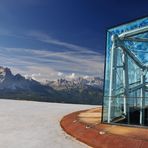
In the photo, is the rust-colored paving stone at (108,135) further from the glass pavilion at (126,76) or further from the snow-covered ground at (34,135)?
the glass pavilion at (126,76)

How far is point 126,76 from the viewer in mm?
32094

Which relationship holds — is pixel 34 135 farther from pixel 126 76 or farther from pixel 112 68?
pixel 126 76

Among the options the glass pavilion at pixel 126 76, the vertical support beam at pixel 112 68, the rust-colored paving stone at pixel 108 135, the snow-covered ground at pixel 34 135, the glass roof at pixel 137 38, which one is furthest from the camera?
the glass roof at pixel 137 38

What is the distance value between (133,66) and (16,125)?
1503 cm

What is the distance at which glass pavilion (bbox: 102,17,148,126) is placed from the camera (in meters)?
29.2

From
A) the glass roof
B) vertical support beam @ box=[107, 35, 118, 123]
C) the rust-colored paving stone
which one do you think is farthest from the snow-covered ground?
the glass roof

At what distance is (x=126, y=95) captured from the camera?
30.2 meters

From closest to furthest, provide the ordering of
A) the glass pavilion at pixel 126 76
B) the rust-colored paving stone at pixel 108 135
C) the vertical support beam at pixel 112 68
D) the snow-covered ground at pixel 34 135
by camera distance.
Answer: the rust-colored paving stone at pixel 108 135 < the snow-covered ground at pixel 34 135 < the glass pavilion at pixel 126 76 < the vertical support beam at pixel 112 68

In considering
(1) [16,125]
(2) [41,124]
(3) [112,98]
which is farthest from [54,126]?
(3) [112,98]

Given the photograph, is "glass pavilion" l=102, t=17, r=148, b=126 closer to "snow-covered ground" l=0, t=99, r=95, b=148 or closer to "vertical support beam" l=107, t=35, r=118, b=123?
"vertical support beam" l=107, t=35, r=118, b=123

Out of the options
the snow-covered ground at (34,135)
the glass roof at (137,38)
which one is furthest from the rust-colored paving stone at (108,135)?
the glass roof at (137,38)

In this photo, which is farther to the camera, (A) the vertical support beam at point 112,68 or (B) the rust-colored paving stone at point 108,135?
(A) the vertical support beam at point 112,68

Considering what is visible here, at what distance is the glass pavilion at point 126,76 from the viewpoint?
29188mm

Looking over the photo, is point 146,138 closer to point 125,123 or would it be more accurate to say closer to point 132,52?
point 125,123
